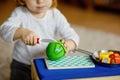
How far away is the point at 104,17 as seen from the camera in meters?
2.47

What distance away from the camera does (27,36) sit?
2.64 ft

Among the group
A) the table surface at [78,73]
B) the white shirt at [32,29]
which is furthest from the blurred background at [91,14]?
the table surface at [78,73]

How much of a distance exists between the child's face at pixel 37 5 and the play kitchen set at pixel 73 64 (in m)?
0.19

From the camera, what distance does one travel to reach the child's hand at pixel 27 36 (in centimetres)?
80

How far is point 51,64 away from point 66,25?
11.4 inches

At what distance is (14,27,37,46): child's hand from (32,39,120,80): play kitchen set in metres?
0.06

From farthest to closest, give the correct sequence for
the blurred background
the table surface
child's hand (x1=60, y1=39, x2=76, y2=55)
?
the blurred background, child's hand (x1=60, y1=39, x2=76, y2=55), the table surface

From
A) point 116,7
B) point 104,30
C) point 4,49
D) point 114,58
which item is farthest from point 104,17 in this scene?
point 114,58

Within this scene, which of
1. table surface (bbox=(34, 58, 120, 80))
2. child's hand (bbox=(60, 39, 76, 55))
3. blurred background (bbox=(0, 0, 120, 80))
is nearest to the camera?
table surface (bbox=(34, 58, 120, 80))

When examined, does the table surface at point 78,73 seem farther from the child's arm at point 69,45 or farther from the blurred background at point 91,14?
the blurred background at point 91,14

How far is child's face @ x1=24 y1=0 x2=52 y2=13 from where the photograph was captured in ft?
3.05

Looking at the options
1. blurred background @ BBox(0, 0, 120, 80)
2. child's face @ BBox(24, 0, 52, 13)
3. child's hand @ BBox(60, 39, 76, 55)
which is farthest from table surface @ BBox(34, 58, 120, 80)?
blurred background @ BBox(0, 0, 120, 80)

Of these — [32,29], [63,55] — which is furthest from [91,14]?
[63,55]

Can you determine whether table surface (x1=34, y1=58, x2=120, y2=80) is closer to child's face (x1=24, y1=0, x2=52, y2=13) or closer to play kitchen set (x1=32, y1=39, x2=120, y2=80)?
play kitchen set (x1=32, y1=39, x2=120, y2=80)
